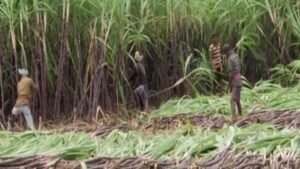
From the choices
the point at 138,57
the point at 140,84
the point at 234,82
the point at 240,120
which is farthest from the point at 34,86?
the point at 240,120

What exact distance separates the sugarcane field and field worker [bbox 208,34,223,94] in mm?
16

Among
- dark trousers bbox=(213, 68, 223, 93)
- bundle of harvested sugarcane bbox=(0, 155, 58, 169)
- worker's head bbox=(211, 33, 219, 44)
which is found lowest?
dark trousers bbox=(213, 68, 223, 93)

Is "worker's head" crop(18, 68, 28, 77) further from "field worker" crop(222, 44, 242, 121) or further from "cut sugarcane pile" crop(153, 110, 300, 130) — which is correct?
"field worker" crop(222, 44, 242, 121)

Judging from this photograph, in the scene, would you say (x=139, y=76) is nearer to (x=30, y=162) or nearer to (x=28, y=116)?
(x=28, y=116)

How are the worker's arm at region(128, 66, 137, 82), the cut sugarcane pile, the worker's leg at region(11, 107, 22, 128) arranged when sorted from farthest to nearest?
1. the worker's arm at region(128, 66, 137, 82)
2. the worker's leg at region(11, 107, 22, 128)
3. the cut sugarcane pile

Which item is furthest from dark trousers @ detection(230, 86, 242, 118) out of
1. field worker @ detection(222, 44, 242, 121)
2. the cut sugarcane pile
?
the cut sugarcane pile

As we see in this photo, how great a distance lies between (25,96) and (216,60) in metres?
2.91

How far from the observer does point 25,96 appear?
31.0 feet

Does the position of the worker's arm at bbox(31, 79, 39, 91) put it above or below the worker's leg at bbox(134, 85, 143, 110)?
above

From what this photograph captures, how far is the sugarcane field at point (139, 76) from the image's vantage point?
7043 millimetres

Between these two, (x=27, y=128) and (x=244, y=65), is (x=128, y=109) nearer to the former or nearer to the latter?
(x=27, y=128)

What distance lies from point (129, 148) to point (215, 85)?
510cm

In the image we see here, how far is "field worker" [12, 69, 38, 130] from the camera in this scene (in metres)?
9.41

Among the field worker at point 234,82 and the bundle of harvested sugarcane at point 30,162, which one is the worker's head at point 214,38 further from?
the bundle of harvested sugarcane at point 30,162
